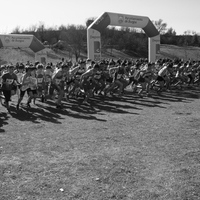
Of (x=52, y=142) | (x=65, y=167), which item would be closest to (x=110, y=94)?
(x=52, y=142)

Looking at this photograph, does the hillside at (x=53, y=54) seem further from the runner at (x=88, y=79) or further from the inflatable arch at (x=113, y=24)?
the runner at (x=88, y=79)

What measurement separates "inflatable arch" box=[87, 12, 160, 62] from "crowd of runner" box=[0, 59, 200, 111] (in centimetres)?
180

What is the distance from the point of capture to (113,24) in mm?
16844

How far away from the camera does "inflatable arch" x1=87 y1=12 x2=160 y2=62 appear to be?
52.1 feet

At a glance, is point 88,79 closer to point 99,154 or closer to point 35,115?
point 35,115

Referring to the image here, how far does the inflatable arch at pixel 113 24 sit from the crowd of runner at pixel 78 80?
1.80m

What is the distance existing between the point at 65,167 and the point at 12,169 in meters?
0.94

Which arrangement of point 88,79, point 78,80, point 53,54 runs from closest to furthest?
point 88,79 → point 78,80 → point 53,54

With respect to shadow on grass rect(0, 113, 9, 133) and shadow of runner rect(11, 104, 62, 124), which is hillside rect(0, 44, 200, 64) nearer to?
shadow of runner rect(11, 104, 62, 124)

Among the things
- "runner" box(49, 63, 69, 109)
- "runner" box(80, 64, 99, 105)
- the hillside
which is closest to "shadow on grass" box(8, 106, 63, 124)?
"runner" box(49, 63, 69, 109)

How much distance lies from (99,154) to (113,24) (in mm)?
12472

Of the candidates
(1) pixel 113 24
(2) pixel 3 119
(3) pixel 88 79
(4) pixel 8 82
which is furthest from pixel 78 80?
(1) pixel 113 24

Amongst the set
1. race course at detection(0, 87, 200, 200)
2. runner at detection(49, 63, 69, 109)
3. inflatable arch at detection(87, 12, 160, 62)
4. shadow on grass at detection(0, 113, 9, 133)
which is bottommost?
race course at detection(0, 87, 200, 200)

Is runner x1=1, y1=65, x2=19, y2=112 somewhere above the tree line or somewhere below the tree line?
below
